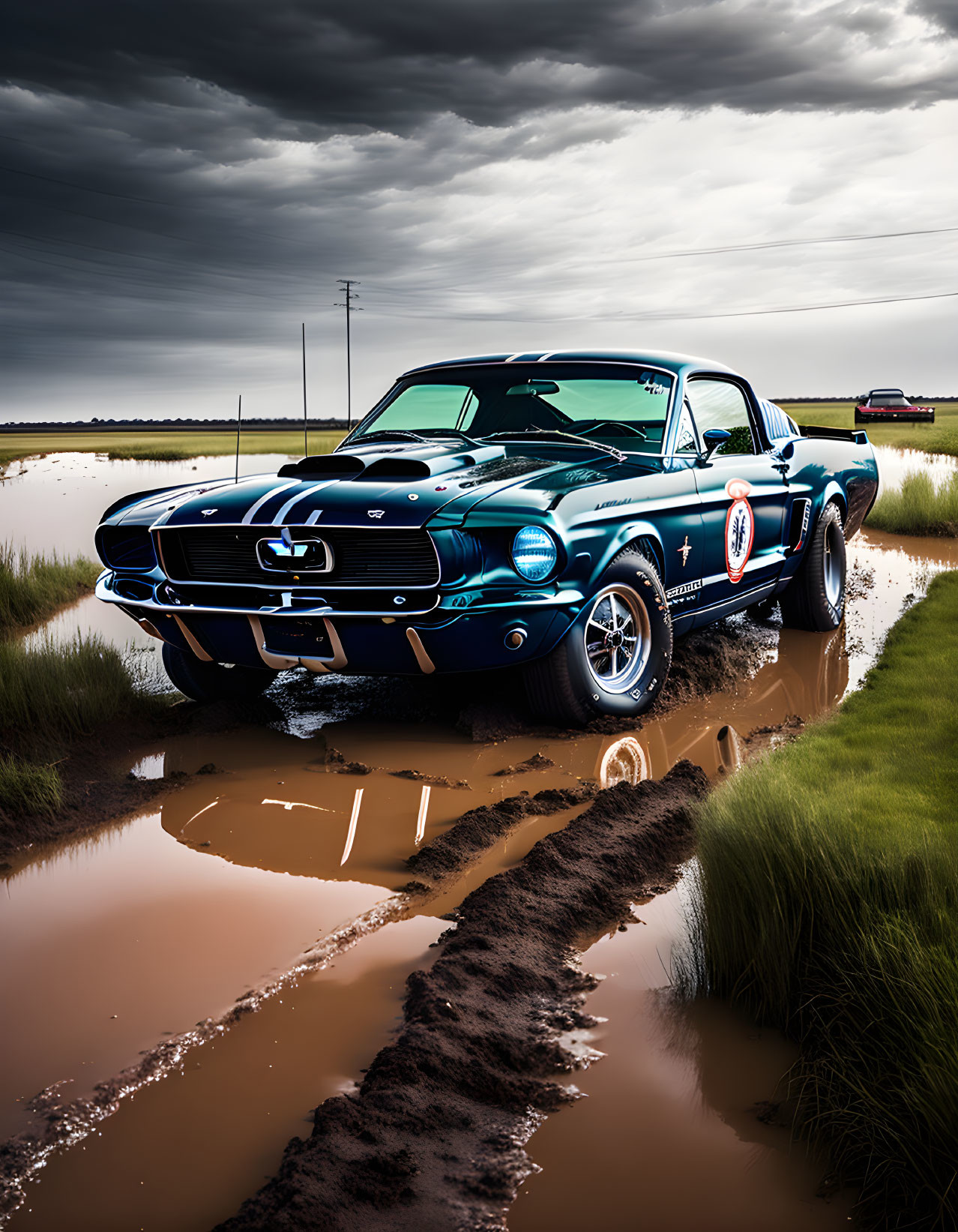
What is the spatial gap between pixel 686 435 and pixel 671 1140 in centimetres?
429

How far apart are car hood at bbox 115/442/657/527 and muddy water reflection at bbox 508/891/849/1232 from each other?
2328 mm

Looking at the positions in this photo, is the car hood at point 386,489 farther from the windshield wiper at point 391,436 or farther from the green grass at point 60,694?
the green grass at point 60,694

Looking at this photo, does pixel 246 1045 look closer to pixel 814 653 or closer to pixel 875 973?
pixel 875 973

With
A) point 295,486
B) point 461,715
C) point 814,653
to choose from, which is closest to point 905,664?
point 814,653

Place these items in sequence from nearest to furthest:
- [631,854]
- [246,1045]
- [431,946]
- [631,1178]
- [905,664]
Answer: [631,1178], [246,1045], [431,946], [631,854], [905,664]

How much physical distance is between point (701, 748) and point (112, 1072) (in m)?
3.07

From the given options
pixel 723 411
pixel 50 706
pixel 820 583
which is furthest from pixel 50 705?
pixel 820 583

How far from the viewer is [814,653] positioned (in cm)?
686

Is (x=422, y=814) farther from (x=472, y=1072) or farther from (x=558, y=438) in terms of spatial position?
(x=558, y=438)

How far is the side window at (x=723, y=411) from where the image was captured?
6.05 meters

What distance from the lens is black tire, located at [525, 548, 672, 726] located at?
15.6 feet

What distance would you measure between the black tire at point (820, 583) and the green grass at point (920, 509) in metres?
5.66

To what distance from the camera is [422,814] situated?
4.00 meters

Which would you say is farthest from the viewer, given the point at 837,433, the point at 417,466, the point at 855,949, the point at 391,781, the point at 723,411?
the point at 837,433
